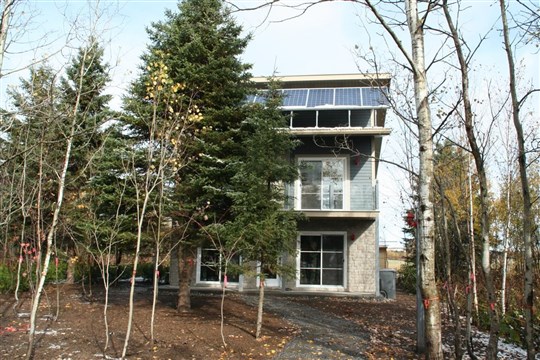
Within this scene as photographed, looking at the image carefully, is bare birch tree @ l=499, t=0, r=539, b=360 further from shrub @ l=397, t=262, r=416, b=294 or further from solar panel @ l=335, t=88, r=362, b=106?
shrub @ l=397, t=262, r=416, b=294

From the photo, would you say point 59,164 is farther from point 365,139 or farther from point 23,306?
point 365,139

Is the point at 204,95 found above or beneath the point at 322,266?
above

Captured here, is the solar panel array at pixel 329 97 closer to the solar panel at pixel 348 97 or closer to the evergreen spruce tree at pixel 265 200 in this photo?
the solar panel at pixel 348 97

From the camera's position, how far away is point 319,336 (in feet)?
28.8

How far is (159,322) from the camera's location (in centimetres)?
930

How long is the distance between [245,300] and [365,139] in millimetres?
7623

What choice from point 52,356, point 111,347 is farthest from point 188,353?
point 52,356

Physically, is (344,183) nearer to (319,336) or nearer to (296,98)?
(296,98)

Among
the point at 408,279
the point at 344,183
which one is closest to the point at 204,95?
the point at 344,183

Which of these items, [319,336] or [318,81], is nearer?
[319,336]

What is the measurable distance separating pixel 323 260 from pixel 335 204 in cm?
227

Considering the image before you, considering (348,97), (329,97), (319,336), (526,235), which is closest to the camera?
(526,235)

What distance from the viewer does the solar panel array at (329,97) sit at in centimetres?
1630

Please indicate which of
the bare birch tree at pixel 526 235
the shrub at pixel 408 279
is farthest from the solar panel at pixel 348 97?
the bare birch tree at pixel 526 235
